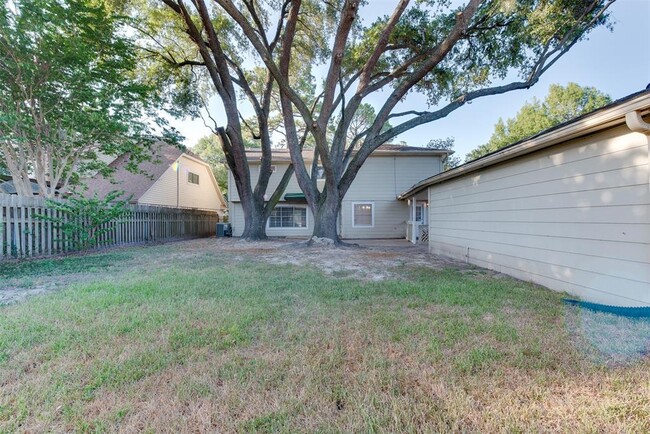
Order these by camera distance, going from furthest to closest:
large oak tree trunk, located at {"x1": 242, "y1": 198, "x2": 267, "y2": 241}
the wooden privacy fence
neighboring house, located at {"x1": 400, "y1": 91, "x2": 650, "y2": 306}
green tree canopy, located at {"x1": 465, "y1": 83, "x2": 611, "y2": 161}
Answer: green tree canopy, located at {"x1": 465, "y1": 83, "x2": 611, "y2": 161} < large oak tree trunk, located at {"x1": 242, "y1": 198, "x2": 267, "y2": 241} < the wooden privacy fence < neighboring house, located at {"x1": 400, "y1": 91, "x2": 650, "y2": 306}

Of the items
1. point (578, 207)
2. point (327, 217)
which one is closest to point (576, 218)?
point (578, 207)

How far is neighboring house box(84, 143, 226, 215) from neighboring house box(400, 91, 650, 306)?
13.6 m

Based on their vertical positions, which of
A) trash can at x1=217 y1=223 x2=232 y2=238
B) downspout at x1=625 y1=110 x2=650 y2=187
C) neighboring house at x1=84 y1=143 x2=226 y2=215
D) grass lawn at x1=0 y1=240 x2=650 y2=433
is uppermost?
neighboring house at x1=84 y1=143 x2=226 y2=215

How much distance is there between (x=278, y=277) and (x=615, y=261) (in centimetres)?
471

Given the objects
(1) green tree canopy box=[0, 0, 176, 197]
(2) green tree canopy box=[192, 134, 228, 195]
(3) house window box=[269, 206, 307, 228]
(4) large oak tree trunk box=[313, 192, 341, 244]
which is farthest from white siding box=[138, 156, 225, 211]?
(4) large oak tree trunk box=[313, 192, 341, 244]

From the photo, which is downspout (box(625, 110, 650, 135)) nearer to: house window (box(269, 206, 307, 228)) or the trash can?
house window (box(269, 206, 307, 228))

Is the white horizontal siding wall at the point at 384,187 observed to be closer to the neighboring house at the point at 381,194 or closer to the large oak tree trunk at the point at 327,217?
the neighboring house at the point at 381,194

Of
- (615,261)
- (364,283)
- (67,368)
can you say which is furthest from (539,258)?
(67,368)

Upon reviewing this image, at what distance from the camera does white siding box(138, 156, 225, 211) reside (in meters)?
16.2

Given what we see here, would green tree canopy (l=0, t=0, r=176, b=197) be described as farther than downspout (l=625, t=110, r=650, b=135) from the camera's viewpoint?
Yes

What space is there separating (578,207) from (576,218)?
160 millimetres

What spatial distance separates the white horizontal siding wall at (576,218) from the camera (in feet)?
11.0

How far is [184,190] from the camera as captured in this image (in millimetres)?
18969

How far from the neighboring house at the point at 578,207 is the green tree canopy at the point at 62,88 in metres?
10.4
